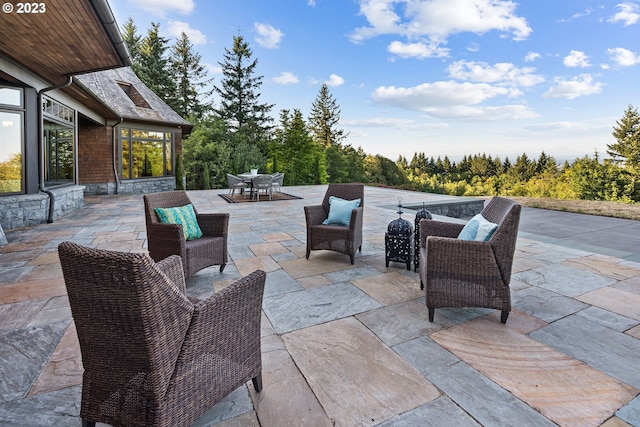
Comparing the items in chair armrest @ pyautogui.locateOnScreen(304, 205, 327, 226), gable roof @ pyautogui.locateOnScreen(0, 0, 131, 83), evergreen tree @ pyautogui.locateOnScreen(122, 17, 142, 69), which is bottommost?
chair armrest @ pyautogui.locateOnScreen(304, 205, 327, 226)

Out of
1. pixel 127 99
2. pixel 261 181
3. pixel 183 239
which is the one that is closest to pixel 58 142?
pixel 261 181

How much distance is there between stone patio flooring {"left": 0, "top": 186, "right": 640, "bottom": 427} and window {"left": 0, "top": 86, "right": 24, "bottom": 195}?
9.28ft

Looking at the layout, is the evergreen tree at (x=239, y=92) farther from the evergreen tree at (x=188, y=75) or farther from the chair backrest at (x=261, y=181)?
the chair backrest at (x=261, y=181)

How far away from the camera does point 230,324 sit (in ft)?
4.58

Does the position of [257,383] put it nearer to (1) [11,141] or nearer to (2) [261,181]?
(1) [11,141]

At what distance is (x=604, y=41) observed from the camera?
17109 mm

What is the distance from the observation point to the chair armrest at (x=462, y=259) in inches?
86.3

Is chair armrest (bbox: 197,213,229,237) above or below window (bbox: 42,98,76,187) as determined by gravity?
below

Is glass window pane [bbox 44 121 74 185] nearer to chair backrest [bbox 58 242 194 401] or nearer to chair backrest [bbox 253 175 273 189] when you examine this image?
chair backrest [bbox 253 175 273 189]

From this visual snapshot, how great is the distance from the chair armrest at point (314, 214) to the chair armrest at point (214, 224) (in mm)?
899

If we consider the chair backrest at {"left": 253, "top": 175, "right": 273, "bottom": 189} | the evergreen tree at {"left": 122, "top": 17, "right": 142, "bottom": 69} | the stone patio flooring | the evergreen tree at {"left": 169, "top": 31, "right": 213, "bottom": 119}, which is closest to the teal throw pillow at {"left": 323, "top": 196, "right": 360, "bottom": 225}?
the stone patio flooring

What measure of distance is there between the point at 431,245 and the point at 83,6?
3.90 meters

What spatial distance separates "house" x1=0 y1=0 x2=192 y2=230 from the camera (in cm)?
372

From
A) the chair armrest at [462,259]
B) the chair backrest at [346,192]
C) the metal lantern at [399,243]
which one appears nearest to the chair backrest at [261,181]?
the chair backrest at [346,192]
